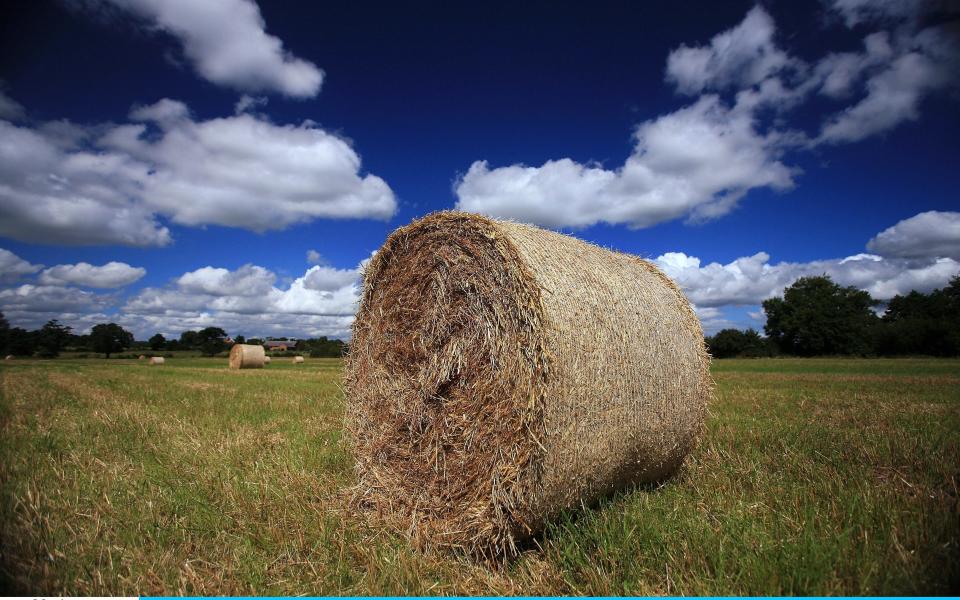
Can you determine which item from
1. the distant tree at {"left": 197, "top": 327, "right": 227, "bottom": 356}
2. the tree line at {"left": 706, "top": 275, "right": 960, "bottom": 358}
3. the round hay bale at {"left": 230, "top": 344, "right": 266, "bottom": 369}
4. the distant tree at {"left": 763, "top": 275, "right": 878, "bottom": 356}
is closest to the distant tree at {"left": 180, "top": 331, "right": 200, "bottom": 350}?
the distant tree at {"left": 197, "top": 327, "right": 227, "bottom": 356}

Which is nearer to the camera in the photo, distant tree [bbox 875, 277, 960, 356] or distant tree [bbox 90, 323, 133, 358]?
distant tree [bbox 875, 277, 960, 356]

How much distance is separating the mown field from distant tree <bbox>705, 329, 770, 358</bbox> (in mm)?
61269

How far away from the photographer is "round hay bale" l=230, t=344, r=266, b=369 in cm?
2919

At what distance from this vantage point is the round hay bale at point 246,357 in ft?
95.8

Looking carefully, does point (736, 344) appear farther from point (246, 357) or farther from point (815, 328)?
point (246, 357)

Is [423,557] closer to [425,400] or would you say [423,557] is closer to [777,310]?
[425,400]

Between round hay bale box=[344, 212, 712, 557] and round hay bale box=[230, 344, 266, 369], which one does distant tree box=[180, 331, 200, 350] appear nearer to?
round hay bale box=[230, 344, 266, 369]

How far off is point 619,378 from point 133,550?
12.1 feet

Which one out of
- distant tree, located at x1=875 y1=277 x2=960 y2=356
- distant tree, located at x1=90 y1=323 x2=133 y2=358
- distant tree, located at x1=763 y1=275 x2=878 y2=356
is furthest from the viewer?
distant tree, located at x1=763 y1=275 x2=878 y2=356

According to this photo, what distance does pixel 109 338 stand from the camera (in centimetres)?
5009

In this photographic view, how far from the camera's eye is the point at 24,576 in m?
2.91

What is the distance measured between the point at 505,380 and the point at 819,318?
70627 mm

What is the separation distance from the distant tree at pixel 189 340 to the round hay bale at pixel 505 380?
65368 millimetres

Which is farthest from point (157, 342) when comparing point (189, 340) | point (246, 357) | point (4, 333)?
point (4, 333)
